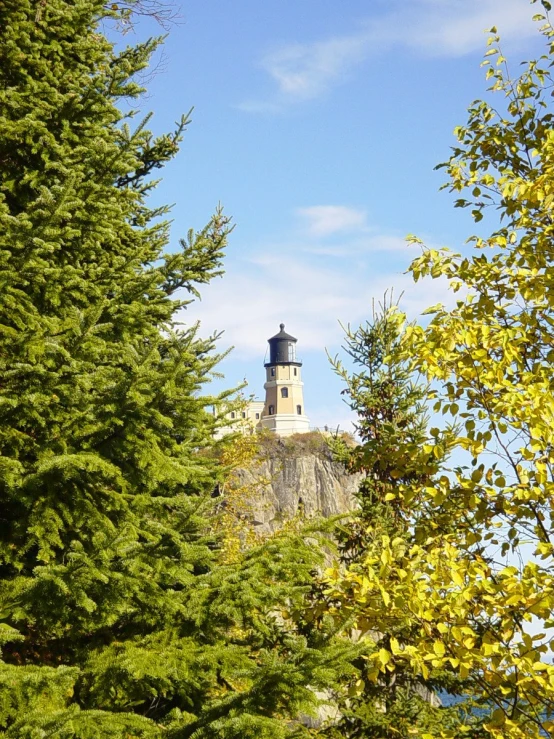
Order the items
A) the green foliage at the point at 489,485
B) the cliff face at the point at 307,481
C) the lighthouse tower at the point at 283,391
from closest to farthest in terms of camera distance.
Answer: the green foliage at the point at 489,485 < the cliff face at the point at 307,481 < the lighthouse tower at the point at 283,391

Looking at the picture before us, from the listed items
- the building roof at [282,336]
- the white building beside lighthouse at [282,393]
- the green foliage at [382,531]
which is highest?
the building roof at [282,336]

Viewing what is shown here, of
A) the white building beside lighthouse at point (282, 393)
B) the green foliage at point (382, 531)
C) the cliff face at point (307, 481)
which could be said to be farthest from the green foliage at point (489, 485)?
the white building beside lighthouse at point (282, 393)

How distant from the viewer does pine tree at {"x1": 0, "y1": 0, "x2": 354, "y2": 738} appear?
4277 mm

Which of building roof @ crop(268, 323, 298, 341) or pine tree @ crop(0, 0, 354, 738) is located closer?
pine tree @ crop(0, 0, 354, 738)

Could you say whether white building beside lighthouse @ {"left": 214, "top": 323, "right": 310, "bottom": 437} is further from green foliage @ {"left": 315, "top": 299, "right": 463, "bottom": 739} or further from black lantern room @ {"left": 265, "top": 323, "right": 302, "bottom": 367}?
green foliage @ {"left": 315, "top": 299, "right": 463, "bottom": 739}

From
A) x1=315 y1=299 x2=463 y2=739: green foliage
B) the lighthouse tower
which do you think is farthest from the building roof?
x1=315 y1=299 x2=463 y2=739: green foliage

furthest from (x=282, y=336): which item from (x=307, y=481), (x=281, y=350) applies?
(x=307, y=481)

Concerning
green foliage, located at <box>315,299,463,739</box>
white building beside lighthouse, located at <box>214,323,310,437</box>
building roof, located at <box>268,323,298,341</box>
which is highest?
building roof, located at <box>268,323,298,341</box>

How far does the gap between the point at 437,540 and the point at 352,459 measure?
230 inches

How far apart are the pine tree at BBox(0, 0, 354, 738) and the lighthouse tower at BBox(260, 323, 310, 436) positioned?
86183mm

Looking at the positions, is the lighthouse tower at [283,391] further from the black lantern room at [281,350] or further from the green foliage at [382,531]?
the green foliage at [382,531]

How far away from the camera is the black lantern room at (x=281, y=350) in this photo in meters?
95.8

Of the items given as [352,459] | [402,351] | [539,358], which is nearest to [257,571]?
[402,351]

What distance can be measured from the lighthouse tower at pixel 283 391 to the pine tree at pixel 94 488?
8618cm
